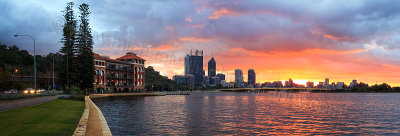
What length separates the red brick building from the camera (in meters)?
130

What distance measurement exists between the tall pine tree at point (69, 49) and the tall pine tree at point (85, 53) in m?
1.72

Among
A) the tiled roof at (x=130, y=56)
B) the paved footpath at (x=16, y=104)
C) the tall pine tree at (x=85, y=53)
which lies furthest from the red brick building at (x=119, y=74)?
the paved footpath at (x=16, y=104)

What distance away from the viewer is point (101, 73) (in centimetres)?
13225

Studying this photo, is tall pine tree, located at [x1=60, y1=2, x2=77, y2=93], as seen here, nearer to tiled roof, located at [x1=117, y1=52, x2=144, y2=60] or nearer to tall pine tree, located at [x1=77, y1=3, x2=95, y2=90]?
tall pine tree, located at [x1=77, y1=3, x2=95, y2=90]

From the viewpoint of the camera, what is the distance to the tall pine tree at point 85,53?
89.9 metres

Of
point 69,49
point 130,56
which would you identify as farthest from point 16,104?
point 130,56

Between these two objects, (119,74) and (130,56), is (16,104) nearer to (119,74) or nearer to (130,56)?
(119,74)

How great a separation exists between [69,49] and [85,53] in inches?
187

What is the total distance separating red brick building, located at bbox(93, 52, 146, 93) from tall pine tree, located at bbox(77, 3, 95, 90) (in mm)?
33713

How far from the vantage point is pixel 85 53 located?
3634 inches

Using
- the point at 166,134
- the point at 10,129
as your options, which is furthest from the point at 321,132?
the point at 10,129

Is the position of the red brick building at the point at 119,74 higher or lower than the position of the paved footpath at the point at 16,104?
higher

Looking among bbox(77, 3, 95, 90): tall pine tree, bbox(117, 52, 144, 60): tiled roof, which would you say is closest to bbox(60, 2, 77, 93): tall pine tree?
bbox(77, 3, 95, 90): tall pine tree

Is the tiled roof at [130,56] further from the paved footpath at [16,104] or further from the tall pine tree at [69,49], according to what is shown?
the paved footpath at [16,104]
